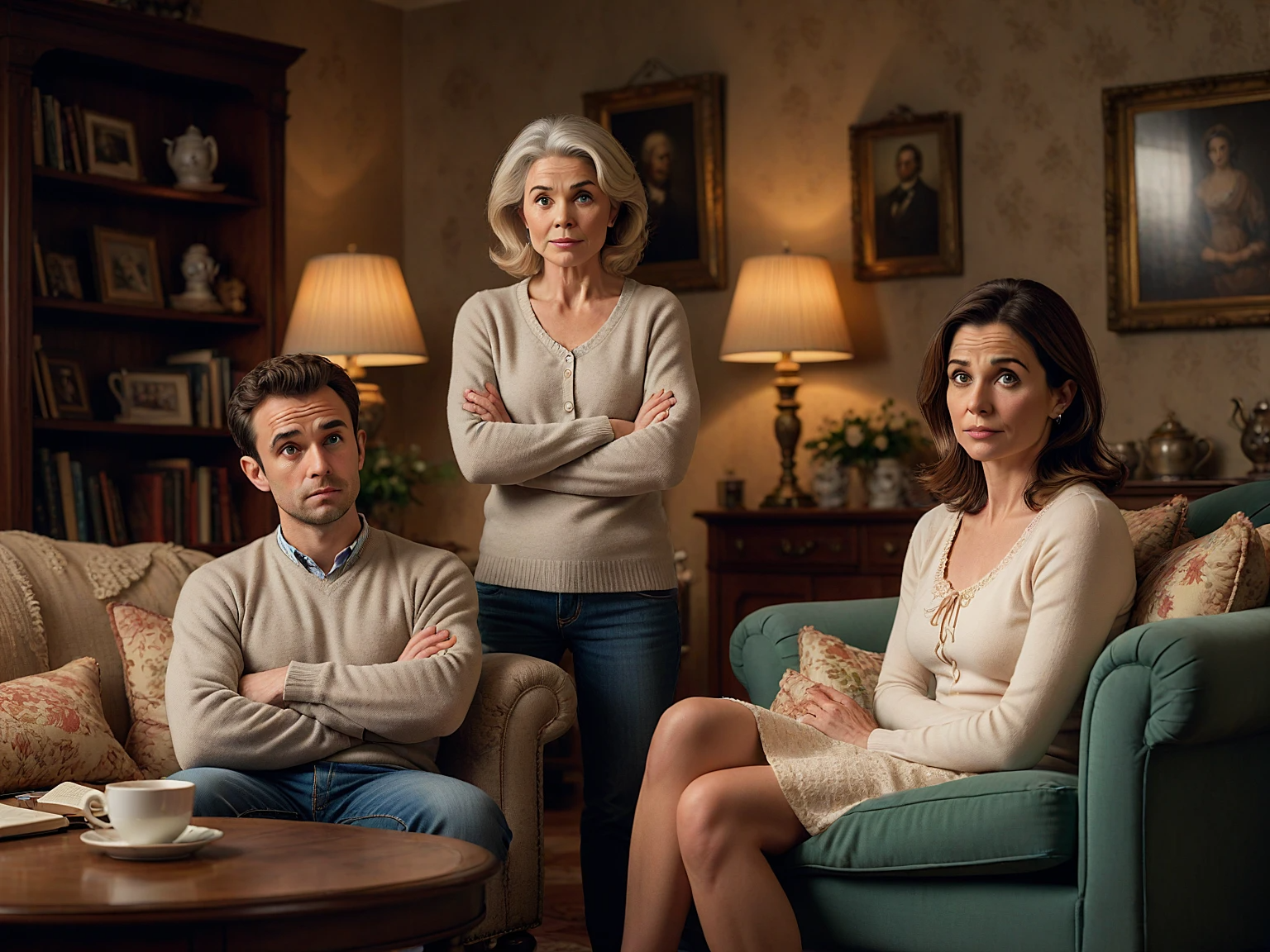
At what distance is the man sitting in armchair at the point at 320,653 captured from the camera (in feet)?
6.68

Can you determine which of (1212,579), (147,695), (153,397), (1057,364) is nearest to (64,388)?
(153,397)

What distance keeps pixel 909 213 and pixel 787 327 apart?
1.90ft

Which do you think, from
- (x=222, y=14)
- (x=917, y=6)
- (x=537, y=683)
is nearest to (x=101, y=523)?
(x=222, y=14)

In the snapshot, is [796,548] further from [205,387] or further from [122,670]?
[122,670]

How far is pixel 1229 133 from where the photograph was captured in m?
4.18

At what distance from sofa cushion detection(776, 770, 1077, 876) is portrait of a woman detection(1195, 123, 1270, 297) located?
258 cm

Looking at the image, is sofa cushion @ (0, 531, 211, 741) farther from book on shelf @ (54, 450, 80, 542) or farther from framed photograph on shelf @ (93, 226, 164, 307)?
framed photograph on shelf @ (93, 226, 164, 307)

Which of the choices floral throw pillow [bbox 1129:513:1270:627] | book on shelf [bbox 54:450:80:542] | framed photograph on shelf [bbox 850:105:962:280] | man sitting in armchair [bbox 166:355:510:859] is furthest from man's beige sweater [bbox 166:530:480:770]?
framed photograph on shelf [bbox 850:105:962:280]

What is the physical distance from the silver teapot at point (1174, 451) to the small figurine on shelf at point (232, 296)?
2.74 meters

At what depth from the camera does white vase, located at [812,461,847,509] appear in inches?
179

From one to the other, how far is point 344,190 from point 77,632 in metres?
3.02

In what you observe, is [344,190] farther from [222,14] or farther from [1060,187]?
[1060,187]

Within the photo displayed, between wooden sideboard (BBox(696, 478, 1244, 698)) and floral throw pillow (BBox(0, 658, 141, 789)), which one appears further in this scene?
wooden sideboard (BBox(696, 478, 1244, 698))

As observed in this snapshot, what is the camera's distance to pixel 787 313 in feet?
14.8
